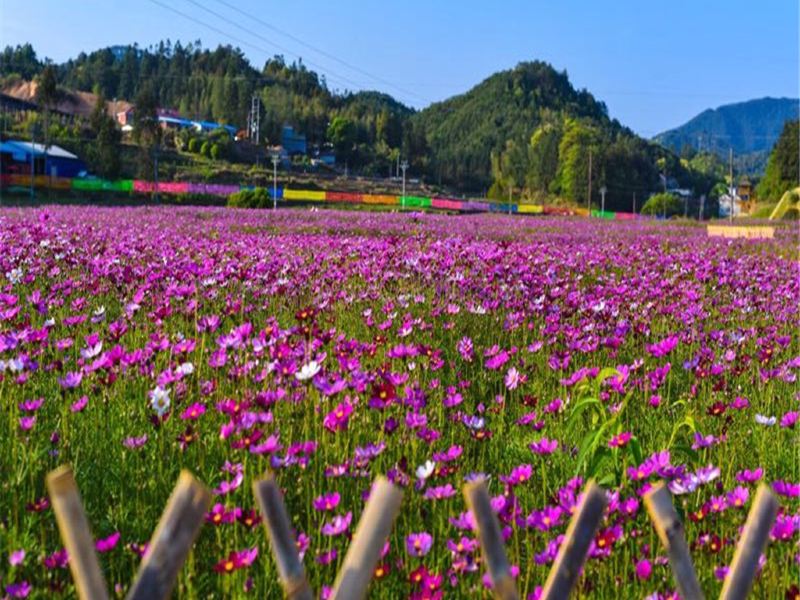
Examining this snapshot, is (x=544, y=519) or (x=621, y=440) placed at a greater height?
(x=621, y=440)

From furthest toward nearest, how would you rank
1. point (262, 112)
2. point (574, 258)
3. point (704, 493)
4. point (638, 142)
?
1. point (638, 142)
2. point (262, 112)
3. point (574, 258)
4. point (704, 493)

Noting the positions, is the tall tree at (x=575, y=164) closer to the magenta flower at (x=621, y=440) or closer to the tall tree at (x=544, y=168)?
the tall tree at (x=544, y=168)

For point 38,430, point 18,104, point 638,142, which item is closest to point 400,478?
point 38,430

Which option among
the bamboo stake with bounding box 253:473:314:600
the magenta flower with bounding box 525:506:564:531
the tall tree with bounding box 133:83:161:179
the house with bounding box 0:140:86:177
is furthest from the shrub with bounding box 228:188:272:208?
the bamboo stake with bounding box 253:473:314:600

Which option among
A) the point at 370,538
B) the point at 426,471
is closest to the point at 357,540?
the point at 370,538

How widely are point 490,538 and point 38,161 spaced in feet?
239

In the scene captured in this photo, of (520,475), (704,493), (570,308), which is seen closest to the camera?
(520,475)

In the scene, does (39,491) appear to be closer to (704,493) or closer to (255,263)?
(704,493)

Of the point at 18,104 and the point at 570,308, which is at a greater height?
the point at 18,104

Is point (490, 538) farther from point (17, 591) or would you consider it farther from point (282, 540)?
point (17, 591)

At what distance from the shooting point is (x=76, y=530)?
104cm

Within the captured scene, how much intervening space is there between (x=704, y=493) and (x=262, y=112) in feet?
512

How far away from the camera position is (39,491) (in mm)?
2500

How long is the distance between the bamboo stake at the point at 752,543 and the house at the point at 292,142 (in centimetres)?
15036
